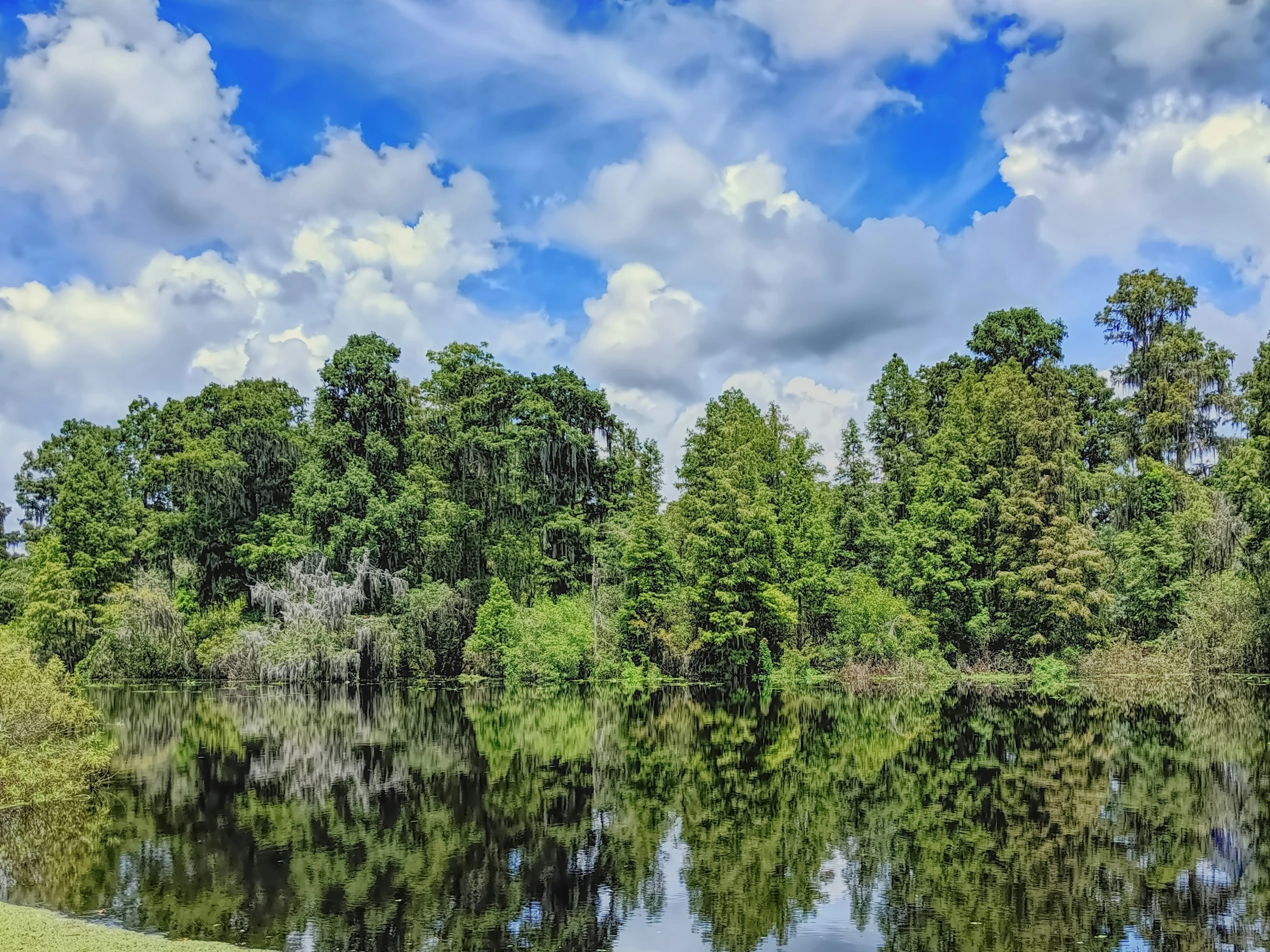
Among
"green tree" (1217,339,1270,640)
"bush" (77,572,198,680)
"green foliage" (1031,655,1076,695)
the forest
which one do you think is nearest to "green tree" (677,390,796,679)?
the forest

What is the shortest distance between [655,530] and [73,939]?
137 ft

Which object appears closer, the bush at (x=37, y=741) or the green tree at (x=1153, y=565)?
the bush at (x=37, y=741)

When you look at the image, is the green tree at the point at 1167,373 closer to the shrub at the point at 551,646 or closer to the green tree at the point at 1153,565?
the green tree at the point at 1153,565

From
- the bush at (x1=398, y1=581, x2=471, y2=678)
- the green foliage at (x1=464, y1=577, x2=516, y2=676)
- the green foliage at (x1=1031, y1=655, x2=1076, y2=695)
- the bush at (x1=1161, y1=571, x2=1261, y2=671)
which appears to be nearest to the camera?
the bush at (x1=1161, y1=571, x2=1261, y2=671)

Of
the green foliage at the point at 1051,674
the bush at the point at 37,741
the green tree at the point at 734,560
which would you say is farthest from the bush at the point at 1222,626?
the bush at the point at 37,741

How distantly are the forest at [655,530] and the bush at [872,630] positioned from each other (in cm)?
18

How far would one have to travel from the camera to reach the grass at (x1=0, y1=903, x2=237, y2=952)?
10.3m

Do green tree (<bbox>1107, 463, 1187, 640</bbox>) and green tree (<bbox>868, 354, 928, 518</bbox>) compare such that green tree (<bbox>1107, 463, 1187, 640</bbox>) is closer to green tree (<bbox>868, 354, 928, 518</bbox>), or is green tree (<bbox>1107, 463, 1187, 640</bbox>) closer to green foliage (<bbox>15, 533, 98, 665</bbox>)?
green tree (<bbox>868, 354, 928, 518</bbox>)

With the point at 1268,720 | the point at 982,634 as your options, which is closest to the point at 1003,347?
the point at 982,634

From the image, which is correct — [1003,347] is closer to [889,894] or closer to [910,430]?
[910,430]

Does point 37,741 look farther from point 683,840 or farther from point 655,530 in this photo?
point 655,530

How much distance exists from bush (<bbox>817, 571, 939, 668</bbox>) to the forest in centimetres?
18

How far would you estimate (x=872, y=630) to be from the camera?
1972 inches

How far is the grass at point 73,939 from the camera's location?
1027 centimetres
